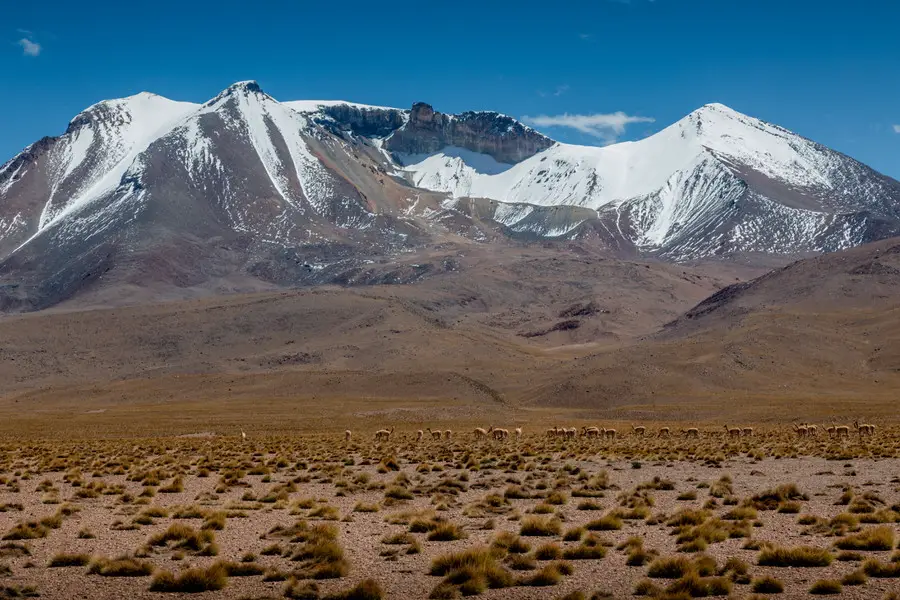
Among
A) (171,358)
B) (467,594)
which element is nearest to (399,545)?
(467,594)

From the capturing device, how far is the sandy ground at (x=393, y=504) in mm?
16219

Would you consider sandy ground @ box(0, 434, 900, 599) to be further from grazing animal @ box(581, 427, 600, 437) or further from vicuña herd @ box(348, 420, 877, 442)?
grazing animal @ box(581, 427, 600, 437)

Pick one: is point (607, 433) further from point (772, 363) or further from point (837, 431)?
point (772, 363)

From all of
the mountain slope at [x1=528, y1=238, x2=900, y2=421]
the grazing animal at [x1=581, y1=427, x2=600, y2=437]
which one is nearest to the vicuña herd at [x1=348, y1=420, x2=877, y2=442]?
the grazing animal at [x1=581, y1=427, x2=600, y2=437]

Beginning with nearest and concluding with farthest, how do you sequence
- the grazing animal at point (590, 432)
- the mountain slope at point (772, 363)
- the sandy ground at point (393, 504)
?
1. the sandy ground at point (393, 504)
2. the grazing animal at point (590, 432)
3. the mountain slope at point (772, 363)

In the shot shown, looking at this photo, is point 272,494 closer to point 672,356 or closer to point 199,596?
point 199,596

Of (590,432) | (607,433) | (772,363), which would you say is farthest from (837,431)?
(772,363)

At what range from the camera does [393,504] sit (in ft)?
85.9

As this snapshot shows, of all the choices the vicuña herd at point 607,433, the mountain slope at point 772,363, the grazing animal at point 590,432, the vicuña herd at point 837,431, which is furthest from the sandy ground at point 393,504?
the mountain slope at point 772,363

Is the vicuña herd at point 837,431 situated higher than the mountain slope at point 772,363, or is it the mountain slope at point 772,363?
the mountain slope at point 772,363

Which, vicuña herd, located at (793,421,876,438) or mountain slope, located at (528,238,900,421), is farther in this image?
mountain slope, located at (528,238,900,421)

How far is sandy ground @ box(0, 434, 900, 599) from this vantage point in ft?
53.2

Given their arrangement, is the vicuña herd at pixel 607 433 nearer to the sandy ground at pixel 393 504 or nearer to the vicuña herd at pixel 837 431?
the vicuña herd at pixel 837 431

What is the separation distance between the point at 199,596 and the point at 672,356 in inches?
4450
